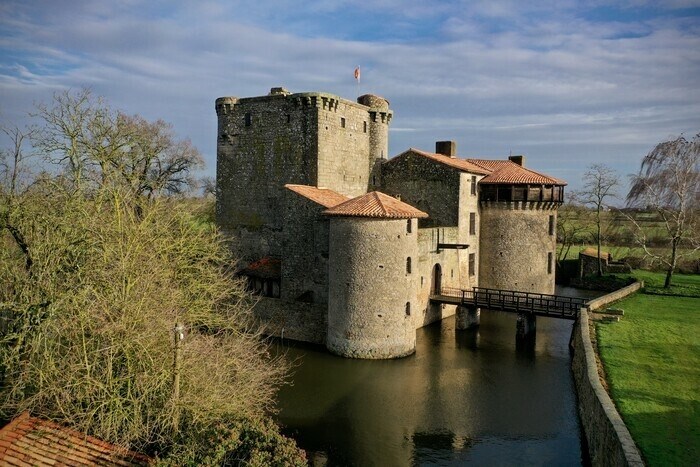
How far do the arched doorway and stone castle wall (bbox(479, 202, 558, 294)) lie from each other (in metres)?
4.60

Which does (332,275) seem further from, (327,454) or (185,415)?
(185,415)

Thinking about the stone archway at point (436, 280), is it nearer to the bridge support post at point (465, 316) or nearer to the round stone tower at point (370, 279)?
the bridge support post at point (465, 316)

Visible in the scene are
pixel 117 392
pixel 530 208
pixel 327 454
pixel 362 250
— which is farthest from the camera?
pixel 530 208

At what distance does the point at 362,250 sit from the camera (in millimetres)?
21109

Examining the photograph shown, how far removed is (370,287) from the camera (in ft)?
69.4

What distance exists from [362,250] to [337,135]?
28.6ft

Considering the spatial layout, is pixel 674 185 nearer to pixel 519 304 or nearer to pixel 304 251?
pixel 519 304

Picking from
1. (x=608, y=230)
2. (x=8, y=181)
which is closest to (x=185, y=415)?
(x=8, y=181)

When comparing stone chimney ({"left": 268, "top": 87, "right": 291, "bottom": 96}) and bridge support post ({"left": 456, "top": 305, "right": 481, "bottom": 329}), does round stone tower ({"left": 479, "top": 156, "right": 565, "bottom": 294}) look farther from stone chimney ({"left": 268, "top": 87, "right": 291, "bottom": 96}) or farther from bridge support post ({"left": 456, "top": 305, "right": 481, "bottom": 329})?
stone chimney ({"left": 268, "top": 87, "right": 291, "bottom": 96})

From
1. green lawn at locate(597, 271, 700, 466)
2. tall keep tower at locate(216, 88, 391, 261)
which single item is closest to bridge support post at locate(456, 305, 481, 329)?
green lawn at locate(597, 271, 700, 466)

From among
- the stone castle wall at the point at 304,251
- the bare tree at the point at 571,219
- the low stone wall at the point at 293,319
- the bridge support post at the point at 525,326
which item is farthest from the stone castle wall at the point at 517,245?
the bare tree at the point at 571,219

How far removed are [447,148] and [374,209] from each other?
500 inches

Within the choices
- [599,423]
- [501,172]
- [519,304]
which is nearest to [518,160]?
[501,172]

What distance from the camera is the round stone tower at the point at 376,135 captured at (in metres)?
30.1
